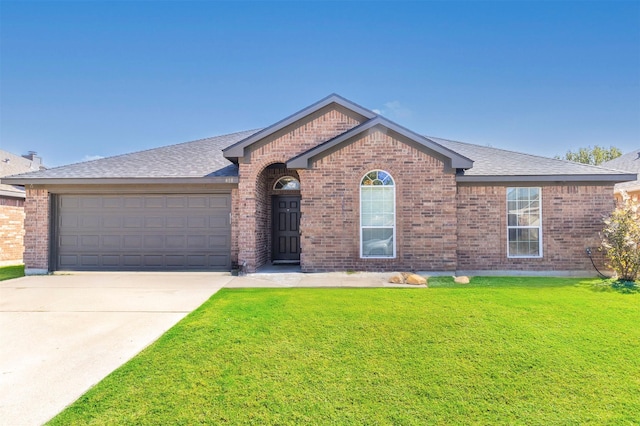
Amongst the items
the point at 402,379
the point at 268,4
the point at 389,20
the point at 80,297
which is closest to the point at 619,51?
the point at 389,20

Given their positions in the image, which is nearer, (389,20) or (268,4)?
(268,4)

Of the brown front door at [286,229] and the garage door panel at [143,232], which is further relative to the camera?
the brown front door at [286,229]

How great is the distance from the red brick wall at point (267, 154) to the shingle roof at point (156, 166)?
0.84 m

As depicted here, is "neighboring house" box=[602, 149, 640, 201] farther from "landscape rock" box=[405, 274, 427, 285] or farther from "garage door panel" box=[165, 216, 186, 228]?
"garage door panel" box=[165, 216, 186, 228]

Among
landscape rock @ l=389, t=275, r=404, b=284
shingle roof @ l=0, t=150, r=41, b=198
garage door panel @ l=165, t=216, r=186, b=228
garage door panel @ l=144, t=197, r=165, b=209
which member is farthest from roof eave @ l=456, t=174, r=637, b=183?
shingle roof @ l=0, t=150, r=41, b=198

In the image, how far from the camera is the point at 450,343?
13.4ft

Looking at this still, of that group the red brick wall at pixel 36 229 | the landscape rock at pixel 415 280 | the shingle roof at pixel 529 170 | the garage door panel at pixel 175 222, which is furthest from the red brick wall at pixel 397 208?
the red brick wall at pixel 36 229

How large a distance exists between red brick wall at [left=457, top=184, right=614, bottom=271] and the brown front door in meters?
5.47

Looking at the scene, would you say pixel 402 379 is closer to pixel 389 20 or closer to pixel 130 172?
pixel 130 172

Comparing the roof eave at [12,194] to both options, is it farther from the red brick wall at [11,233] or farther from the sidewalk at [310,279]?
the sidewalk at [310,279]

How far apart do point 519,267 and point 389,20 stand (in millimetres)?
9730

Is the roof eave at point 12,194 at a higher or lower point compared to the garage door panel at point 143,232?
higher

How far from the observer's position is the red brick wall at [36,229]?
956cm

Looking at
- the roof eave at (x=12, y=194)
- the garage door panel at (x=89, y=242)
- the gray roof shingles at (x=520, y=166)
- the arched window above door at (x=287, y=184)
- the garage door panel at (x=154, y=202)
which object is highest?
the gray roof shingles at (x=520, y=166)
